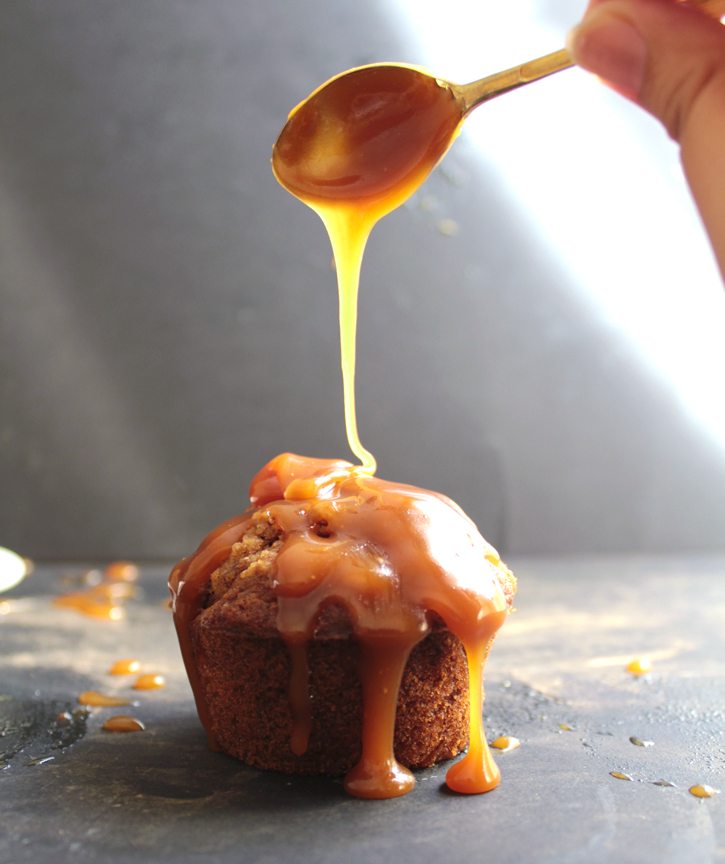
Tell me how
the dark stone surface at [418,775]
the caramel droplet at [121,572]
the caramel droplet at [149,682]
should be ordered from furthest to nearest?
the caramel droplet at [121,572] < the caramel droplet at [149,682] < the dark stone surface at [418,775]

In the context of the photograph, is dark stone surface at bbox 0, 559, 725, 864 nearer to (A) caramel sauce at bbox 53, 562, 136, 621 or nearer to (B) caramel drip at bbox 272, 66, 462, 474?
(A) caramel sauce at bbox 53, 562, 136, 621

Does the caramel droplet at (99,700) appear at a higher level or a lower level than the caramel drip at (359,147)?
lower

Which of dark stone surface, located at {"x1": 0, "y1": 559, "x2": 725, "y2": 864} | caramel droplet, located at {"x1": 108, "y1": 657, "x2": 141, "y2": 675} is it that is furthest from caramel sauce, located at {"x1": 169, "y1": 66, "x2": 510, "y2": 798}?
caramel droplet, located at {"x1": 108, "y1": 657, "x2": 141, "y2": 675}

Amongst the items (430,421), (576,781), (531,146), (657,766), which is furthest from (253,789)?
(531,146)

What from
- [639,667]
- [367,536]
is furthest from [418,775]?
[639,667]

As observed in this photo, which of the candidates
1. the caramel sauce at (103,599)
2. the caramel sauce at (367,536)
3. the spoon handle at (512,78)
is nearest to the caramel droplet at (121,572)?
the caramel sauce at (103,599)

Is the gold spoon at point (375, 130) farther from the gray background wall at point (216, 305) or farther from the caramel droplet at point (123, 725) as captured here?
the gray background wall at point (216, 305)

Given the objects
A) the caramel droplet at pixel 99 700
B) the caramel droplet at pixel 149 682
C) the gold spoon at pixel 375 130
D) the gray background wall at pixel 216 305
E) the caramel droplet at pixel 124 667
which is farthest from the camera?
the gray background wall at pixel 216 305
